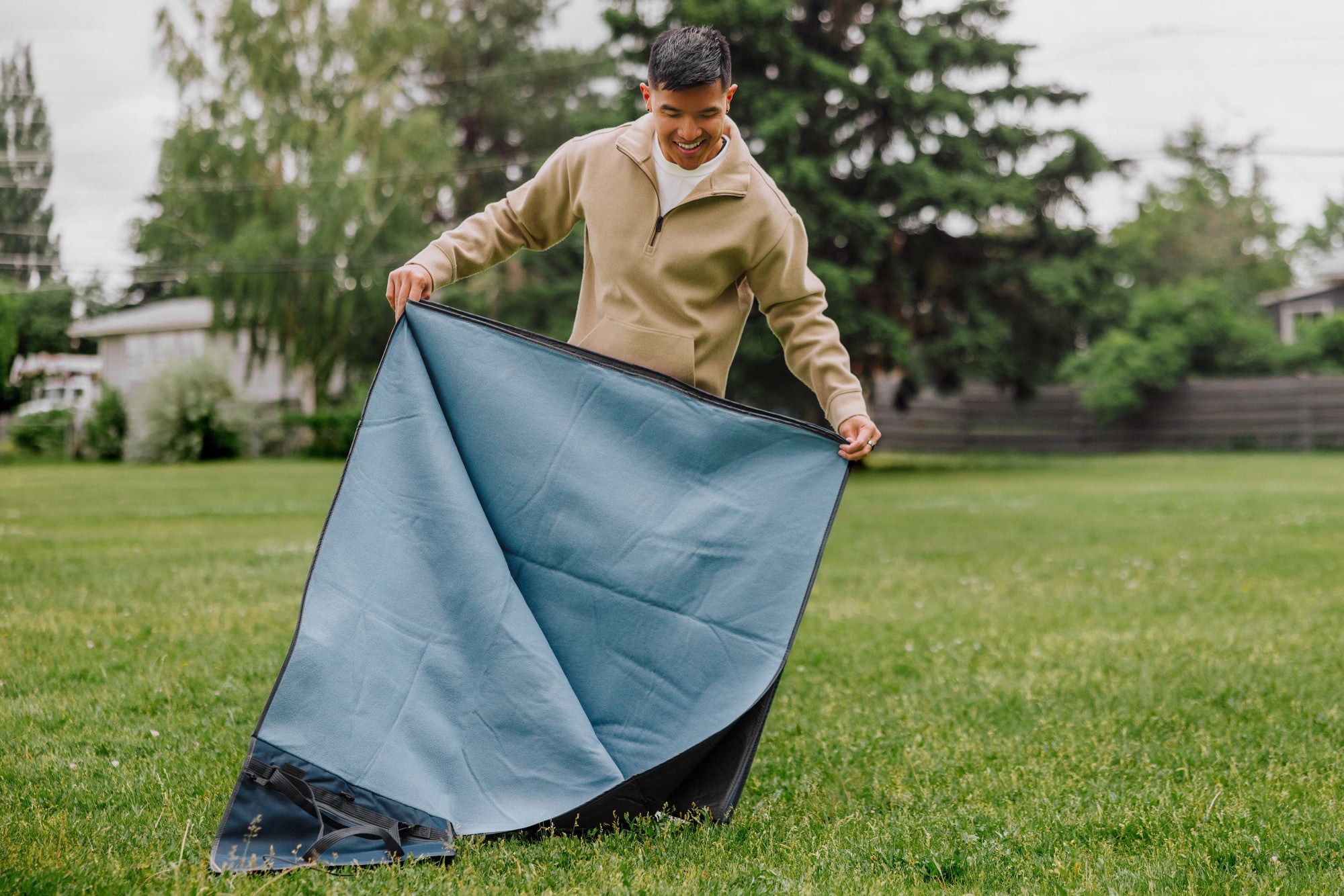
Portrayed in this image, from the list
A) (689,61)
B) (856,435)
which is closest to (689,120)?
(689,61)

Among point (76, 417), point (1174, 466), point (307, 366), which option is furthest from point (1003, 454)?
point (76, 417)

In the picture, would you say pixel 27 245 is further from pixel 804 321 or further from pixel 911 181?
pixel 804 321

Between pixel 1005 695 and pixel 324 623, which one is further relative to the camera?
pixel 1005 695

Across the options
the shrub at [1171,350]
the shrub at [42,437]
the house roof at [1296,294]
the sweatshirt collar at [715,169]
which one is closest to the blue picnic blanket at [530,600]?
the sweatshirt collar at [715,169]

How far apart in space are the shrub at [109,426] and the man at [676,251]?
30.4 meters

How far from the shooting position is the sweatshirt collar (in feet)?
11.2

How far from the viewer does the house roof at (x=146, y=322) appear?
135 ft

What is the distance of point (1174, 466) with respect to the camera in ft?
80.8

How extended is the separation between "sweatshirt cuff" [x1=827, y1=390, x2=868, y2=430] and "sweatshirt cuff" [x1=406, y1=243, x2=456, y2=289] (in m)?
1.21

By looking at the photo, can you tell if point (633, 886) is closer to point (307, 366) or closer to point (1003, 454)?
point (1003, 454)

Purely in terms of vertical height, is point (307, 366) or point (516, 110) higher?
point (516, 110)

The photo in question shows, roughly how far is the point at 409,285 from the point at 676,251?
0.78 metres

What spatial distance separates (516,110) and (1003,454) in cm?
2082

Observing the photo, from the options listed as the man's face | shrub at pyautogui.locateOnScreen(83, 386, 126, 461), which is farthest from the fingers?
shrub at pyautogui.locateOnScreen(83, 386, 126, 461)
